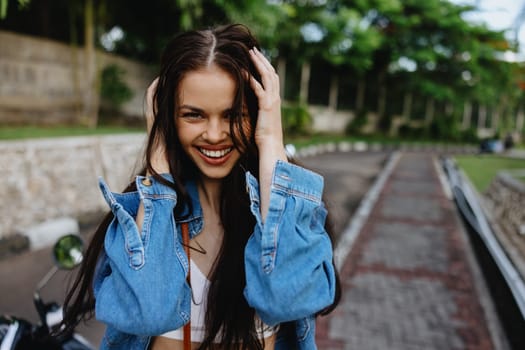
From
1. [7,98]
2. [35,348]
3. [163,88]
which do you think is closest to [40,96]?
[7,98]

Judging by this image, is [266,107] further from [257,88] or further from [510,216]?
[510,216]

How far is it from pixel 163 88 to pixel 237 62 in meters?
0.23

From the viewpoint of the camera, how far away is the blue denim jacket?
101 cm

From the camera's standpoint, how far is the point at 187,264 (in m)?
1.17

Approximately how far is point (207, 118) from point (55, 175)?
5591mm

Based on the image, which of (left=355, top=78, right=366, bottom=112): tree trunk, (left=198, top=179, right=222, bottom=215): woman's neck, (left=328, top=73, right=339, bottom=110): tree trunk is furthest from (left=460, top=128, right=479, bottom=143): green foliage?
(left=198, top=179, right=222, bottom=215): woman's neck

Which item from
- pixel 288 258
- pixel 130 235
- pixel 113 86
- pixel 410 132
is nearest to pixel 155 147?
pixel 130 235

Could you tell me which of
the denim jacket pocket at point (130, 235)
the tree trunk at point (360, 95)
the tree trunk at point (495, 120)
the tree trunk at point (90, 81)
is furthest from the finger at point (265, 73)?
the tree trunk at point (495, 120)

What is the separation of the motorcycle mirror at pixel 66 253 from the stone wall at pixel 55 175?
119 inches

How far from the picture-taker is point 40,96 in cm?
948

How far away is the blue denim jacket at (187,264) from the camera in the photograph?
101 cm

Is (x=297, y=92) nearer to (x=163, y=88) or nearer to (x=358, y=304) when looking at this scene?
(x=358, y=304)

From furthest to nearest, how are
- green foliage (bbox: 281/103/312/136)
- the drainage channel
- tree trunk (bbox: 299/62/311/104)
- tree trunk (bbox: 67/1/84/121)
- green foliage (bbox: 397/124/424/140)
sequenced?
1. green foliage (bbox: 397/124/424/140)
2. tree trunk (bbox: 299/62/311/104)
3. green foliage (bbox: 281/103/312/136)
4. tree trunk (bbox: 67/1/84/121)
5. the drainage channel

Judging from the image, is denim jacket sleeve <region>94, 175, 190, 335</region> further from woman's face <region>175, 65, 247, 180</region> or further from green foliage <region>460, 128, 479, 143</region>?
green foliage <region>460, 128, 479, 143</region>
